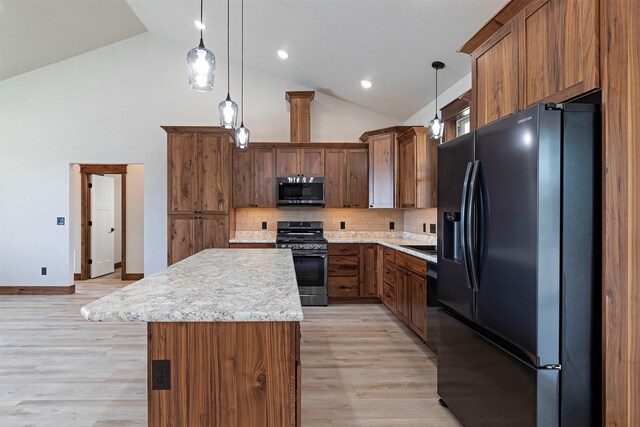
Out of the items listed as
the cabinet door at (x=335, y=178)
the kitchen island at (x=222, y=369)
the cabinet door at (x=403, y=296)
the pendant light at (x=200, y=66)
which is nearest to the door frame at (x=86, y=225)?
the cabinet door at (x=335, y=178)

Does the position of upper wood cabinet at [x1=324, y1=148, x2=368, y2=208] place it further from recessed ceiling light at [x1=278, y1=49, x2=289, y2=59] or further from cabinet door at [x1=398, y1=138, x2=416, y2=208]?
recessed ceiling light at [x1=278, y1=49, x2=289, y2=59]

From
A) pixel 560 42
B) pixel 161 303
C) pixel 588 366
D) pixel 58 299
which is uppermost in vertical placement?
pixel 560 42

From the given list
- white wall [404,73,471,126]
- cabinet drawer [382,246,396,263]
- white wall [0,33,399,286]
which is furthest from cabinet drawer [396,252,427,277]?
white wall [0,33,399,286]

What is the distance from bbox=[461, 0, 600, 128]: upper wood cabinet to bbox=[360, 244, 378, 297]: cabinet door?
9.29ft

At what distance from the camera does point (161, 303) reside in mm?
1355

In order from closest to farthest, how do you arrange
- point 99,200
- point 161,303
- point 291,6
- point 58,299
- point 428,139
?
1. point 161,303
2. point 291,6
3. point 428,139
4. point 58,299
5. point 99,200

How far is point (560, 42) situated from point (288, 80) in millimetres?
4503

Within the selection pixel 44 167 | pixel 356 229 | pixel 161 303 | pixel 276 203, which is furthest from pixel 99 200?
pixel 161 303

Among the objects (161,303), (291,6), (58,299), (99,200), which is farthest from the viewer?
(99,200)

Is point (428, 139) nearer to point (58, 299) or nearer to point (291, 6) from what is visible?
point (291, 6)

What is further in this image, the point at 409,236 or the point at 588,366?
the point at 409,236

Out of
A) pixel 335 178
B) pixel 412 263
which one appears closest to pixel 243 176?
pixel 335 178

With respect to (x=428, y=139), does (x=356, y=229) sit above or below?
below

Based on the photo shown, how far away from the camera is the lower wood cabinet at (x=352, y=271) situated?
493cm
